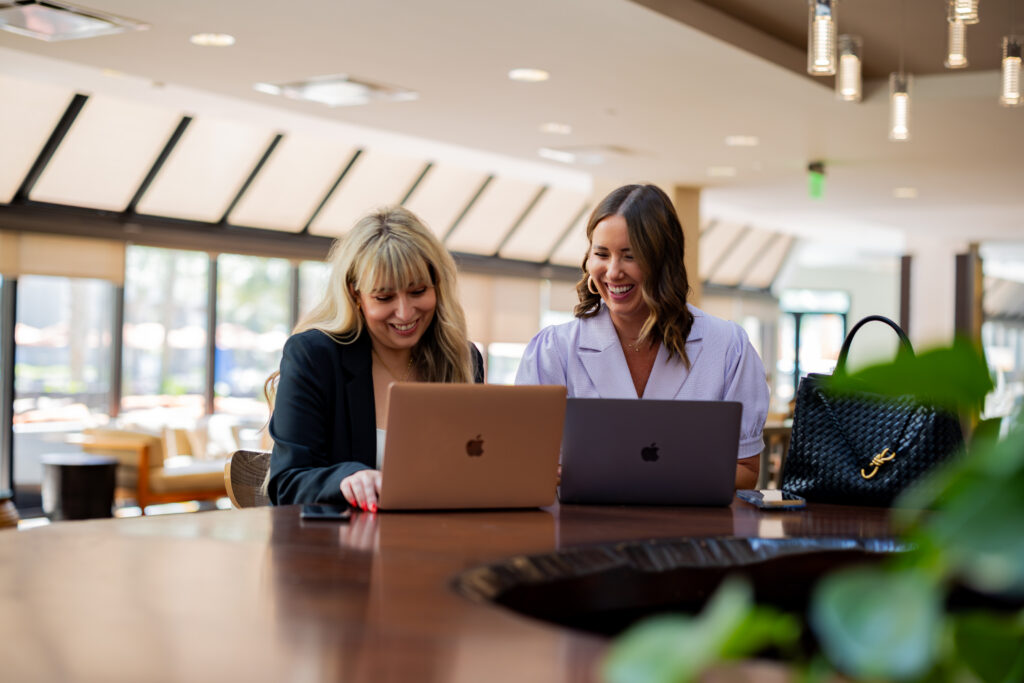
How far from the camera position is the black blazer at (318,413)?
2268 mm

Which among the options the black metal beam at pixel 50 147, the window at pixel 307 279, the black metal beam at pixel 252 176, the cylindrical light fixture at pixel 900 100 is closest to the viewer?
the cylindrical light fixture at pixel 900 100

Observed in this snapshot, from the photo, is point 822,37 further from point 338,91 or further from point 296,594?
point 296,594

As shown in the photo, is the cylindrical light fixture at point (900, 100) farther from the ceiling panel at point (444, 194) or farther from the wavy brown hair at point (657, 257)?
the ceiling panel at point (444, 194)

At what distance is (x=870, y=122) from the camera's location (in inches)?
308

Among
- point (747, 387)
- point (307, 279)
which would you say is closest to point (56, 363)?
point (307, 279)

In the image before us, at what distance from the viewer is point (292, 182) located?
9.89 meters

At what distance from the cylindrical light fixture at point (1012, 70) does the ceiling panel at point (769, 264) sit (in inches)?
503

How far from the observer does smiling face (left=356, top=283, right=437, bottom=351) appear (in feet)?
7.97

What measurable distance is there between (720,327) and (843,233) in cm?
1360

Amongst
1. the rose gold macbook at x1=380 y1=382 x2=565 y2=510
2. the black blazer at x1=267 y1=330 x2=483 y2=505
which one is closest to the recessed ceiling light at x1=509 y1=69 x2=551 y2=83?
the black blazer at x1=267 y1=330 x2=483 y2=505

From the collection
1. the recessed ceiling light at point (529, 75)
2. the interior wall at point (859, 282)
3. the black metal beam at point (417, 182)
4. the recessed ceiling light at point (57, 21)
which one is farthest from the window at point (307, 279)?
the interior wall at point (859, 282)

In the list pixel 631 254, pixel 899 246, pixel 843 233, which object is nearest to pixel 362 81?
pixel 631 254

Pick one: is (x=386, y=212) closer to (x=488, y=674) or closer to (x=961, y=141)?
(x=488, y=674)

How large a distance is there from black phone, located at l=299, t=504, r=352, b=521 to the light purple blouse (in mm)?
911
